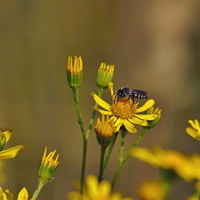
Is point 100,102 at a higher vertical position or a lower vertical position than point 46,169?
higher

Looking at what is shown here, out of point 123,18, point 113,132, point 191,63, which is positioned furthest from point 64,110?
point 113,132

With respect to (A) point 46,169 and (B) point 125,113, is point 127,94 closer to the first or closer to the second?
(B) point 125,113

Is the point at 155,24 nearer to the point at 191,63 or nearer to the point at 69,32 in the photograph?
the point at 191,63

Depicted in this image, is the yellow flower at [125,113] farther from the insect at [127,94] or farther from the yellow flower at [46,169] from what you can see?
the yellow flower at [46,169]

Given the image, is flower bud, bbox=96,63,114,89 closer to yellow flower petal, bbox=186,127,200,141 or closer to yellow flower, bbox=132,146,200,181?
yellow flower petal, bbox=186,127,200,141

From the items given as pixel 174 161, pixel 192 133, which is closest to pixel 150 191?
pixel 174 161
